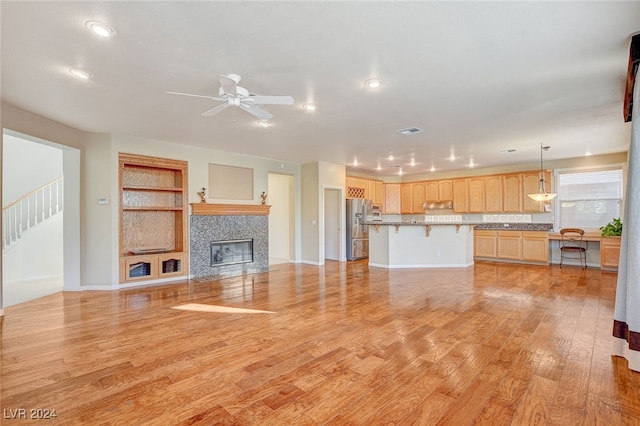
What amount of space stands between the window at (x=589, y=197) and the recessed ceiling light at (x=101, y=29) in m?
9.39

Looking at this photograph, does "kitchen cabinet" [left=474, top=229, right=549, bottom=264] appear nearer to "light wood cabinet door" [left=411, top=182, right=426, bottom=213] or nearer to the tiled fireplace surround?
"light wood cabinet door" [left=411, top=182, right=426, bottom=213]

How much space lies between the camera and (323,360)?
2631 mm

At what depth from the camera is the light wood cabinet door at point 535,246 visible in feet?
24.7

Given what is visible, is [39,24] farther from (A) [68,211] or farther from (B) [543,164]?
(B) [543,164]

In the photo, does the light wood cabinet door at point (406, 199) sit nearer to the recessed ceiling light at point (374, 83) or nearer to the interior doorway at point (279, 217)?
the interior doorway at point (279, 217)

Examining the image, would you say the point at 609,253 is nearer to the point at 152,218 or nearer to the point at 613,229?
the point at 613,229

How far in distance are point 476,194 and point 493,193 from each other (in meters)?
0.45

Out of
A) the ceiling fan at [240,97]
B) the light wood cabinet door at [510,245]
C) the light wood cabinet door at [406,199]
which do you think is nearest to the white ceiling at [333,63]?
the ceiling fan at [240,97]

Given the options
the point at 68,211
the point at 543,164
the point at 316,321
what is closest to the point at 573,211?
the point at 543,164

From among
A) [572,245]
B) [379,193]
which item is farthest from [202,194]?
[572,245]

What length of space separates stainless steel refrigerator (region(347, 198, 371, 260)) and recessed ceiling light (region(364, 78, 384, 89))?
5427 millimetres

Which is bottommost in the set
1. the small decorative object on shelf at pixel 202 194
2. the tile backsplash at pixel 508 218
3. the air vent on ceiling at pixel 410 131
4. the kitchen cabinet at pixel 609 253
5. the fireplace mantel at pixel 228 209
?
the kitchen cabinet at pixel 609 253

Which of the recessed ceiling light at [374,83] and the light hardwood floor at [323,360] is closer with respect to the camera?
the light hardwood floor at [323,360]

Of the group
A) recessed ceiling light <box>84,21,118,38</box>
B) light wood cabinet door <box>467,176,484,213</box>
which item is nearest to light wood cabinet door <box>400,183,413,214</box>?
light wood cabinet door <box>467,176,484,213</box>
